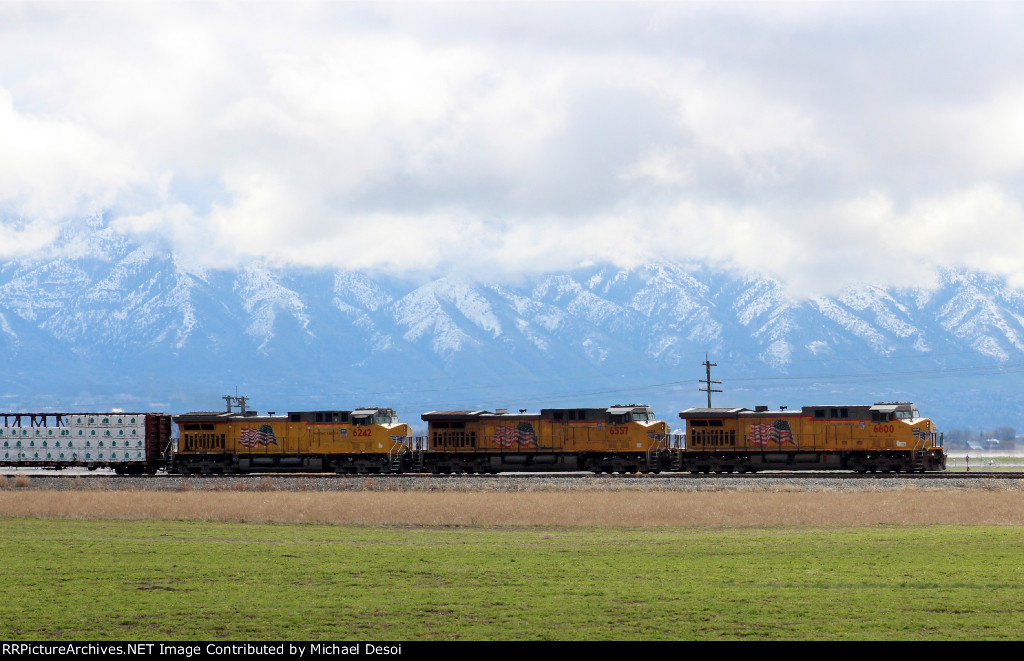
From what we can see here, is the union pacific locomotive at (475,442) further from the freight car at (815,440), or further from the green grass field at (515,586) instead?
the green grass field at (515,586)

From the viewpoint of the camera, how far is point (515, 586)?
1730cm

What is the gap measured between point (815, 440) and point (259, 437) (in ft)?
94.5

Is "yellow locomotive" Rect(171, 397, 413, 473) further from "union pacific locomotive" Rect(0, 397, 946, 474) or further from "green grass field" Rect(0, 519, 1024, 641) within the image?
"green grass field" Rect(0, 519, 1024, 641)

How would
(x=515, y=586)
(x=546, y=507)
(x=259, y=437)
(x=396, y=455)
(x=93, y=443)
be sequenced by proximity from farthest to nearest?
(x=93, y=443), (x=259, y=437), (x=396, y=455), (x=546, y=507), (x=515, y=586)

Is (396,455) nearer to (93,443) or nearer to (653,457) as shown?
(653,457)

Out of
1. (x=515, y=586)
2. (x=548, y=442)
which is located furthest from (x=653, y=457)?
(x=515, y=586)

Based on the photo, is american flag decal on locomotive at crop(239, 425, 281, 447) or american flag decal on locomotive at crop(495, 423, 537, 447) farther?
american flag decal on locomotive at crop(239, 425, 281, 447)

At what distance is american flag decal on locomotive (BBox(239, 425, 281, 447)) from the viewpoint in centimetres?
6150

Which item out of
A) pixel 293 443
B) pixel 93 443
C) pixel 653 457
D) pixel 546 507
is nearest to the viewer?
pixel 546 507

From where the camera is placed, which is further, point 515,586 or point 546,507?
point 546,507

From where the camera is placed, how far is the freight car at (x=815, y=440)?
186 feet

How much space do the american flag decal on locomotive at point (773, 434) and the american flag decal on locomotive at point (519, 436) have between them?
11.3 metres

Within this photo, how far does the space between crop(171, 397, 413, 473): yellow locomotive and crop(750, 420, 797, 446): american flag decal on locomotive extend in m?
18.2

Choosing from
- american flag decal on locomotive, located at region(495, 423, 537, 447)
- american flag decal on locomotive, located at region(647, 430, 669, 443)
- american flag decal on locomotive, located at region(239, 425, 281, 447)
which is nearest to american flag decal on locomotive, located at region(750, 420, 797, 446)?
american flag decal on locomotive, located at region(647, 430, 669, 443)
